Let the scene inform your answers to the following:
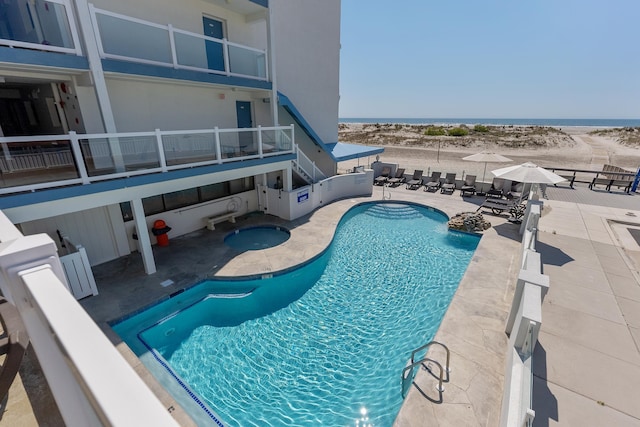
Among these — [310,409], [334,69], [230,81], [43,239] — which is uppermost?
[334,69]

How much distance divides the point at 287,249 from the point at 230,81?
6677 millimetres

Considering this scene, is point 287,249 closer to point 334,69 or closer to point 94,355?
point 94,355

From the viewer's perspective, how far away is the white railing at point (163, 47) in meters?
8.23

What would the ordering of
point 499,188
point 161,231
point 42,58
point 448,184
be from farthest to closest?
point 448,184 → point 499,188 → point 161,231 → point 42,58

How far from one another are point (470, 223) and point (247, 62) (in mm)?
11827

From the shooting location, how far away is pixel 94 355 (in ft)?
3.86

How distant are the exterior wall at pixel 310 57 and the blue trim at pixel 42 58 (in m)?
9.51

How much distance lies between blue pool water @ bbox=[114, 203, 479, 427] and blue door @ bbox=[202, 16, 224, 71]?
8.49 m

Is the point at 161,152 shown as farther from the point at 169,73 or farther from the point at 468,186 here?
the point at 468,186

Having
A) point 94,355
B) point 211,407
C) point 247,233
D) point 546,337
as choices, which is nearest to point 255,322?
point 211,407

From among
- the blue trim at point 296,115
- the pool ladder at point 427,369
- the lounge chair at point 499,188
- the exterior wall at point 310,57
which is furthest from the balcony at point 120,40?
the lounge chair at point 499,188

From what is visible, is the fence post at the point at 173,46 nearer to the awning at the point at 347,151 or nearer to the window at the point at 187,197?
the window at the point at 187,197

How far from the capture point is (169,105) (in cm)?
1105

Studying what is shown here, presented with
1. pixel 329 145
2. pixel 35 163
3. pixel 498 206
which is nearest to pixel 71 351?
pixel 35 163
